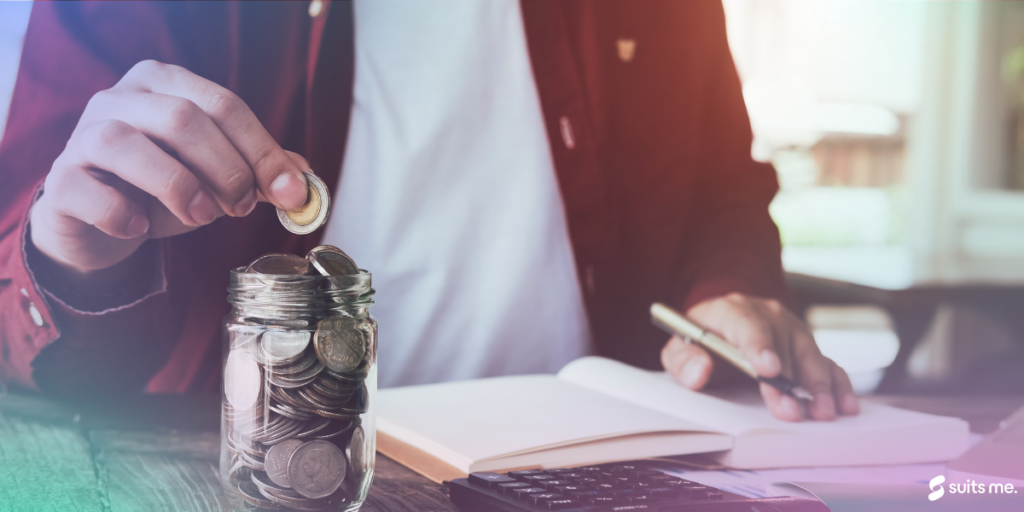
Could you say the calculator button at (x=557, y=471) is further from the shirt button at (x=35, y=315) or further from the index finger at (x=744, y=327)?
the shirt button at (x=35, y=315)

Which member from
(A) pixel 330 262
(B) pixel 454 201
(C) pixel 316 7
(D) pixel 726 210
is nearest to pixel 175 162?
(A) pixel 330 262

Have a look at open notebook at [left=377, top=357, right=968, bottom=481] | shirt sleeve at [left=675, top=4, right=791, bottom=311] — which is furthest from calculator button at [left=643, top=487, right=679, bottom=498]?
shirt sleeve at [left=675, top=4, right=791, bottom=311]

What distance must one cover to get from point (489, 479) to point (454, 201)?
0.67 m

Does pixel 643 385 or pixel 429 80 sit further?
pixel 429 80

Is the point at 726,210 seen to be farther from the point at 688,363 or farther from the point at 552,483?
the point at 552,483

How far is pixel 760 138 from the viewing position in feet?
12.1

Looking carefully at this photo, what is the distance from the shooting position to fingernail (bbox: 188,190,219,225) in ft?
1.65

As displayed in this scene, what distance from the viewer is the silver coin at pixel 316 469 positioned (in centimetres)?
43

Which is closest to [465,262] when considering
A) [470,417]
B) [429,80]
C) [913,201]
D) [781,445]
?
[429,80]

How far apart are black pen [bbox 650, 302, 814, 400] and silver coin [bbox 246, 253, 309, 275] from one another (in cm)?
47

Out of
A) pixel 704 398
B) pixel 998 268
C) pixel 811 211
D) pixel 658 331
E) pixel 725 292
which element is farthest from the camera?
pixel 811 211

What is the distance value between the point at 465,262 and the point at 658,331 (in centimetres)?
38

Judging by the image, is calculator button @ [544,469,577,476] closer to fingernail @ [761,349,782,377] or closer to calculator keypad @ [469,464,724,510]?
calculator keypad @ [469,464,724,510]

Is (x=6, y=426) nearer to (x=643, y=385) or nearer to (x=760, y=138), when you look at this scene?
(x=643, y=385)
